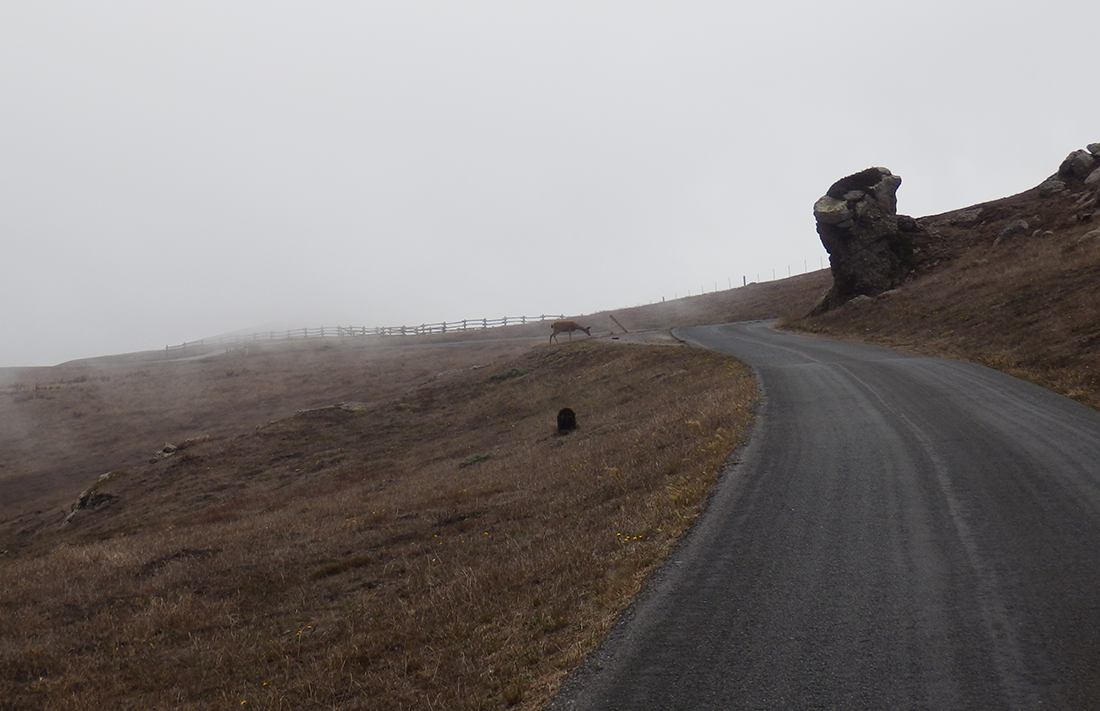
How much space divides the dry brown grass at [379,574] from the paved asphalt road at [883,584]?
0.70 m

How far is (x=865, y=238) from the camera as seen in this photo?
3809 centimetres

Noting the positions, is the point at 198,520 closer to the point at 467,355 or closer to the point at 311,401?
the point at 311,401

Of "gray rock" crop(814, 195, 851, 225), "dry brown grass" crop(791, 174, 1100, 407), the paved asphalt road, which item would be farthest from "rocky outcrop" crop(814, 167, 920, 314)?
the paved asphalt road

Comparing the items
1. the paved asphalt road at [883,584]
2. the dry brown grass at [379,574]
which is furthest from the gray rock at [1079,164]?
the paved asphalt road at [883,584]

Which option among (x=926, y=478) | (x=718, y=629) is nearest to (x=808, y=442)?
(x=926, y=478)

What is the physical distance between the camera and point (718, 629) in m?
5.64

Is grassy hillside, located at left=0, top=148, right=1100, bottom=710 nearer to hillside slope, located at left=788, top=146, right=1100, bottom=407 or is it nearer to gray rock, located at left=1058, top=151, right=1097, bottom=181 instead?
hillside slope, located at left=788, top=146, right=1100, bottom=407

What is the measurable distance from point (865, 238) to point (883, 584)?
120 feet

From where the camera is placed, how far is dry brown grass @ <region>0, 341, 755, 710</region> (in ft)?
21.6

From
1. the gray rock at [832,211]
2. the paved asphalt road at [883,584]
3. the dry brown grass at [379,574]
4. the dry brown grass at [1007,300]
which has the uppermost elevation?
the gray rock at [832,211]

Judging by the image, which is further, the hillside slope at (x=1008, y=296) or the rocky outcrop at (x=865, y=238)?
the rocky outcrop at (x=865, y=238)

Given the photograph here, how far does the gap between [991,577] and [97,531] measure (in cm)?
2517

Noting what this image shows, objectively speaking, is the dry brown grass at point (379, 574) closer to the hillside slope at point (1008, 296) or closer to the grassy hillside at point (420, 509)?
the grassy hillside at point (420, 509)

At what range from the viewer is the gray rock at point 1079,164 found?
3762 centimetres
